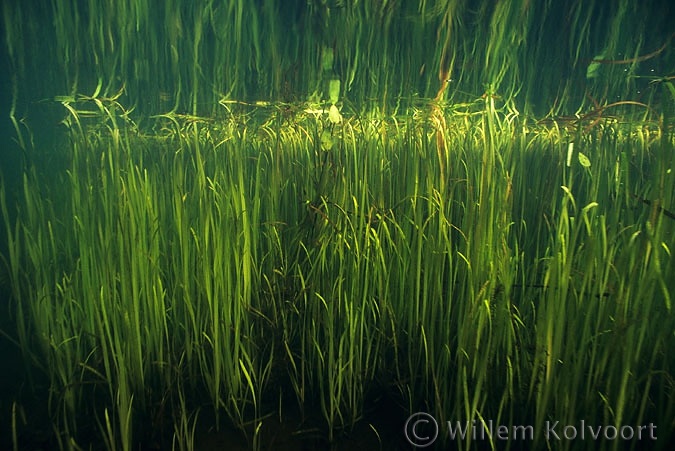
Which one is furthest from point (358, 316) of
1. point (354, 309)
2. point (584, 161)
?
point (584, 161)

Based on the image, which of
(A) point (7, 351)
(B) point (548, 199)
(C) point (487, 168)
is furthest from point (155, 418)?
(B) point (548, 199)

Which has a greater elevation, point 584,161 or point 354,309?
point 584,161

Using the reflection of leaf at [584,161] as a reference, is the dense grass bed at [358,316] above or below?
below

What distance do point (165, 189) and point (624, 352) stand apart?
1562mm

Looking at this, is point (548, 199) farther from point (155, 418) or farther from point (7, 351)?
point (7, 351)

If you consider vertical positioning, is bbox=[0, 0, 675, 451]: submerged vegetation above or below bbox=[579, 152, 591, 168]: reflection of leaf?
below

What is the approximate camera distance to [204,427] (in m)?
1.03

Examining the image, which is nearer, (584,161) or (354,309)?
(584,161)

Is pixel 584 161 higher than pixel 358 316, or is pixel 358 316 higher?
pixel 584 161

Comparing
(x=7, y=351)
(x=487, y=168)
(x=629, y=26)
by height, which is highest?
(x=629, y=26)

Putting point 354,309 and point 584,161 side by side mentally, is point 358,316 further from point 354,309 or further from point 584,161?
point 584,161

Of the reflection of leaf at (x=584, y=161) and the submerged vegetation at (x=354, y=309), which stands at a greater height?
the reflection of leaf at (x=584, y=161)

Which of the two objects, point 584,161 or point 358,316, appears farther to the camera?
point 358,316

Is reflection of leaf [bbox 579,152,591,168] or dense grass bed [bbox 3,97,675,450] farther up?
reflection of leaf [bbox 579,152,591,168]
